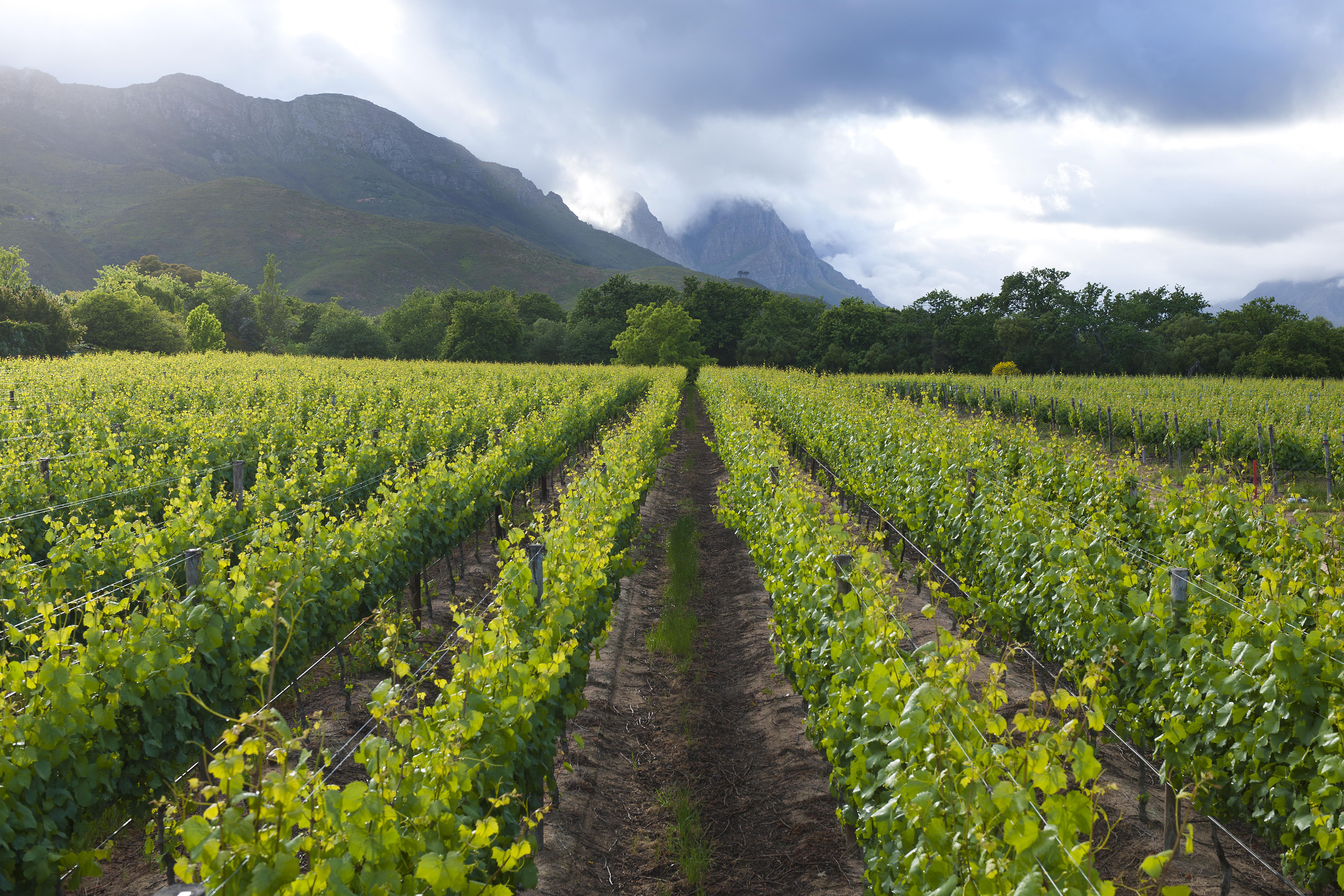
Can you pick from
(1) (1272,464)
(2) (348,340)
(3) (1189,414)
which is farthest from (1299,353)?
(2) (348,340)

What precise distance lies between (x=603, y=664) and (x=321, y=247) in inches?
5846

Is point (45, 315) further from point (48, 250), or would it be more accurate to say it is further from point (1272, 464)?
point (48, 250)

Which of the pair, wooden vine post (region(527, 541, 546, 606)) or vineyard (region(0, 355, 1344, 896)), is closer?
vineyard (region(0, 355, 1344, 896))

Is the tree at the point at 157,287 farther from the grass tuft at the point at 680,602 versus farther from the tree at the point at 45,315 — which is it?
the grass tuft at the point at 680,602

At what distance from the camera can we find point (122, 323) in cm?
4594

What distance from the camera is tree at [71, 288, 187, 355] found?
149 feet

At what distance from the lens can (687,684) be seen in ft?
22.4

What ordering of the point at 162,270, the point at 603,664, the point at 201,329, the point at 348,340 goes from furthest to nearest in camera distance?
the point at 162,270 → the point at 348,340 → the point at 201,329 → the point at 603,664

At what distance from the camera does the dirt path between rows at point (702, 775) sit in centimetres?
432

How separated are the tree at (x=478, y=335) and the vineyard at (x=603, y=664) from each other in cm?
4585

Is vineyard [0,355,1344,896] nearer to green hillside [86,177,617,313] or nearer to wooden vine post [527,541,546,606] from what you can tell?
wooden vine post [527,541,546,606]

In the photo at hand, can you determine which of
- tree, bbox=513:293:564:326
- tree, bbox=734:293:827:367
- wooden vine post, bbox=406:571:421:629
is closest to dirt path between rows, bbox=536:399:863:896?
wooden vine post, bbox=406:571:421:629

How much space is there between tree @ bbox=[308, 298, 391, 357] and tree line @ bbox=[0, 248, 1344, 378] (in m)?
0.13

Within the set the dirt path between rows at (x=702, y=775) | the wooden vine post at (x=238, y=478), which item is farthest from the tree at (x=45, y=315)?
the dirt path between rows at (x=702, y=775)
